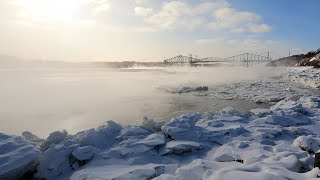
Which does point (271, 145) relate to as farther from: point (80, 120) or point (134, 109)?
point (134, 109)

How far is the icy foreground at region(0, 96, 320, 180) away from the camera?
16.0 ft

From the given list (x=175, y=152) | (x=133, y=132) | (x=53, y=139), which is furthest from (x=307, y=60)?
(x=53, y=139)

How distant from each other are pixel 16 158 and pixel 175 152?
2.95 m

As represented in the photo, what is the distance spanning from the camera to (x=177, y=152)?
20.5 feet

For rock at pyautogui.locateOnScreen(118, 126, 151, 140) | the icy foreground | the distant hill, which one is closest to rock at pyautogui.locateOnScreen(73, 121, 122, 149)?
the icy foreground

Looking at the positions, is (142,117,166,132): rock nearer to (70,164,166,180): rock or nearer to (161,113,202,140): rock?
(161,113,202,140): rock

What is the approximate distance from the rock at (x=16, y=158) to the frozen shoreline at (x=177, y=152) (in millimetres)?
16

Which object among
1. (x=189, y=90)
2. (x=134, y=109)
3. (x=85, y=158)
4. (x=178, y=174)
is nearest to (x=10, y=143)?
(x=85, y=158)

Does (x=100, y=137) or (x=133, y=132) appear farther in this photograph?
(x=133, y=132)

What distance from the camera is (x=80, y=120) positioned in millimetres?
11062

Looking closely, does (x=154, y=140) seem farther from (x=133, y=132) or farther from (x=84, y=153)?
(x=84, y=153)

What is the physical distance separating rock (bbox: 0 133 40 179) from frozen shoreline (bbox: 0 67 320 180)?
2cm

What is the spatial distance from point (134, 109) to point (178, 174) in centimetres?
876

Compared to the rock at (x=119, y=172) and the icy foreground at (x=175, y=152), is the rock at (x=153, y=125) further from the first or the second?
the rock at (x=119, y=172)
